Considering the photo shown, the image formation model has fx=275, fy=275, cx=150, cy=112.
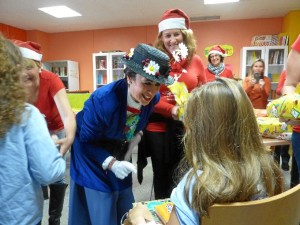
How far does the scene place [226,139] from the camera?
2.76 ft

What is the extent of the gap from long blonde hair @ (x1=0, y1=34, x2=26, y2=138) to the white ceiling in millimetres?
4389

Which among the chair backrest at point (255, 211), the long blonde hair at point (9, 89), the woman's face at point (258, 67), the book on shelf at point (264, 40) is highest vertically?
the book on shelf at point (264, 40)

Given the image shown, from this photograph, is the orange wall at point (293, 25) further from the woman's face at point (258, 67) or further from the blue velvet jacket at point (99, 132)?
the blue velvet jacket at point (99, 132)

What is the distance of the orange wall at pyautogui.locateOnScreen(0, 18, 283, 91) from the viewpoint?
20.4 feet

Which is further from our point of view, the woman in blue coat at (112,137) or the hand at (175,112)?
the hand at (175,112)

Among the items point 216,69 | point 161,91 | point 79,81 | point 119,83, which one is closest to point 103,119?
point 119,83

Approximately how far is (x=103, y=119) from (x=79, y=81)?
6.48m

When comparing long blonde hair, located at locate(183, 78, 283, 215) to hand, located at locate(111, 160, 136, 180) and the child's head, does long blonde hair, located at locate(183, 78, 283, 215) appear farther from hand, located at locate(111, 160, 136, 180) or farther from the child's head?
hand, located at locate(111, 160, 136, 180)

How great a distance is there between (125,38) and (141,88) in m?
6.02

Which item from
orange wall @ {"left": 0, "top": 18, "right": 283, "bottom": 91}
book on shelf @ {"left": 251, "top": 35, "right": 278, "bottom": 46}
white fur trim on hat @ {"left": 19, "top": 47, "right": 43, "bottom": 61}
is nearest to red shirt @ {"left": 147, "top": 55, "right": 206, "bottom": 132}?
white fur trim on hat @ {"left": 19, "top": 47, "right": 43, "bottom": 61}

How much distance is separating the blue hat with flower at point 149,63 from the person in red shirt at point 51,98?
578 millimetres

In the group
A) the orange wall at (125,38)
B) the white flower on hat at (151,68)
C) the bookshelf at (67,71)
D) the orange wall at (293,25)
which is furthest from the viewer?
the bookshelf at (67,71)

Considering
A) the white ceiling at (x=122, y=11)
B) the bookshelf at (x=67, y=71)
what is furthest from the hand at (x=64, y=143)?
the bookshelf at (x=67, y=71)

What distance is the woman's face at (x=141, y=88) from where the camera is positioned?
123cm
